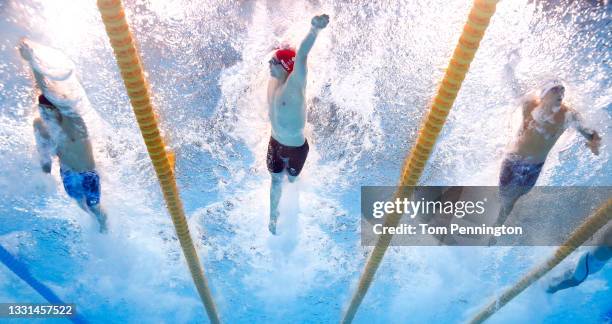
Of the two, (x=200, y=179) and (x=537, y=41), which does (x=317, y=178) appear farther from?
(x=537, y=41)

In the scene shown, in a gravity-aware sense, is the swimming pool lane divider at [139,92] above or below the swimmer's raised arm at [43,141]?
below

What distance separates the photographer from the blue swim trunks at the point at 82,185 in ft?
13.7

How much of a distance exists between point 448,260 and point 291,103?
23.1ft

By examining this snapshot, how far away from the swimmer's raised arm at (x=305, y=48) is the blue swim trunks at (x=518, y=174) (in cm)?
267

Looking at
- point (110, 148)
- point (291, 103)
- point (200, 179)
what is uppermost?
point (200, 179)

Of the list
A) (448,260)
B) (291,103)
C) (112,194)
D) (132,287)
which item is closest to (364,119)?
(291,103)

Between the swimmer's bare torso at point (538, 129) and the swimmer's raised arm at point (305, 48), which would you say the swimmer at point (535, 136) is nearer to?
the swimmer's bare torso at point (538, 129)

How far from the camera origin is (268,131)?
15.3 feet

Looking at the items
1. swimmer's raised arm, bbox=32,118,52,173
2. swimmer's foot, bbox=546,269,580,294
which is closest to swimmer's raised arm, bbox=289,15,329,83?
swimmer's raised arm, bbox=32,118,52,173

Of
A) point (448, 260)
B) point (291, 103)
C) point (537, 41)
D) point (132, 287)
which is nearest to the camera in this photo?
point (291, 103)

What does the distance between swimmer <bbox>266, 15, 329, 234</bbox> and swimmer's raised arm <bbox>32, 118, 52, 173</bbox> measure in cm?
219

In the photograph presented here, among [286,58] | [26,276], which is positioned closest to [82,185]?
[286,58]

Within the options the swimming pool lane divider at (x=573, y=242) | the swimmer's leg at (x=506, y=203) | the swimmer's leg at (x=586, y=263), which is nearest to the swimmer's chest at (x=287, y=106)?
the swimmer's leg at (x=506, y=203)

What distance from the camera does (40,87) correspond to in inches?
127
